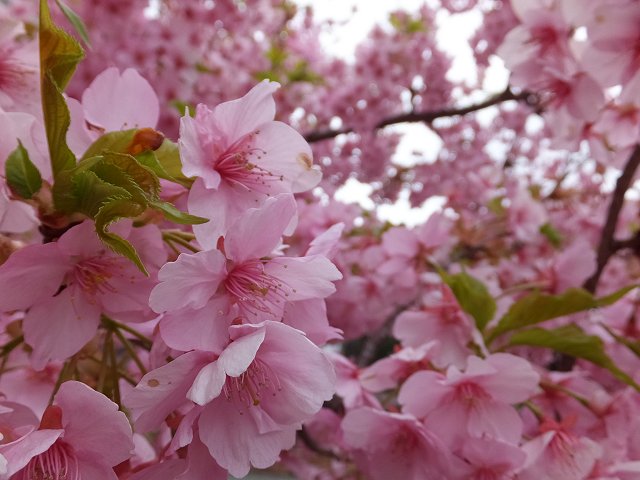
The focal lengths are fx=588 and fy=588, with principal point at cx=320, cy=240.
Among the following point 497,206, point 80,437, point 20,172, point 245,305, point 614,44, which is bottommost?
point 497,206

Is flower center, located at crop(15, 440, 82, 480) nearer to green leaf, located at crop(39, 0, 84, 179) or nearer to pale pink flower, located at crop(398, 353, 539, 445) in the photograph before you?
green leaf, located at crop(39, 0, 84, 179)

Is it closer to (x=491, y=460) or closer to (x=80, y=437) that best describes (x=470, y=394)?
(x=491, y=460)

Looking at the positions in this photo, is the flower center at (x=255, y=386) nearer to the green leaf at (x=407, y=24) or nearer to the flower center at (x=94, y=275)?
the flower center at (x=94, y=275)

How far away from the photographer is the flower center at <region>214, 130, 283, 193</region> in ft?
2.50

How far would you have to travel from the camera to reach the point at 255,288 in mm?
692

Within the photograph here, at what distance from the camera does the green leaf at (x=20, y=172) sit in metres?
0.67

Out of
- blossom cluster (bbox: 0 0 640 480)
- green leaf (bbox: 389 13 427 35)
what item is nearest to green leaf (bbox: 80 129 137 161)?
blossom cluster (bbox: 0 0 640 480)

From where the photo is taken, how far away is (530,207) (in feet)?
8.46

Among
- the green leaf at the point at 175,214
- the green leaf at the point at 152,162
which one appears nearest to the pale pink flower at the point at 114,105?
the green leaf at the point at 152,162

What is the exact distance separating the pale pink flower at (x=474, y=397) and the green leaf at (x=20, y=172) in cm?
65

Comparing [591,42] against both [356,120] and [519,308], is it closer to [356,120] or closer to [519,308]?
[519,308]

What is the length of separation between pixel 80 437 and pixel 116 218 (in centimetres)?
24

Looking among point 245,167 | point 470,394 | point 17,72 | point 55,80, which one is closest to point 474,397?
point 470,394

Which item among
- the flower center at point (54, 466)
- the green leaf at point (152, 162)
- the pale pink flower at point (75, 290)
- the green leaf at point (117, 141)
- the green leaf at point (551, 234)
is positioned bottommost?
the green leaf at point (551, 234)
